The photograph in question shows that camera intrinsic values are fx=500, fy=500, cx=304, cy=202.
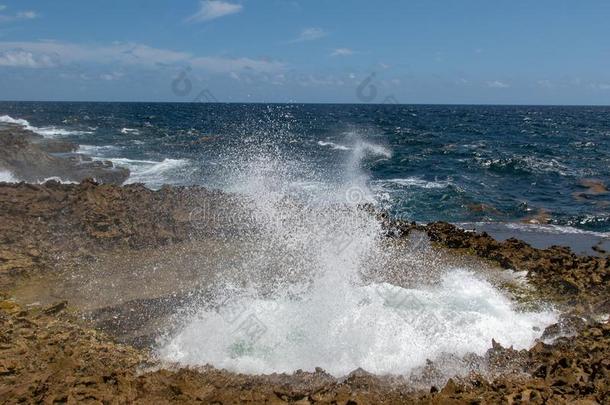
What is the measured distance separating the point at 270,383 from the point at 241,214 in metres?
8.92

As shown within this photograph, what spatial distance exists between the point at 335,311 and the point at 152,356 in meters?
3.49

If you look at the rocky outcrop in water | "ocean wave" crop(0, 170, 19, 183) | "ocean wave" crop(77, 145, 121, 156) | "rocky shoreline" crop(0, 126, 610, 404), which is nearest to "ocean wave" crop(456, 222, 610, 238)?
"rocky shoreline" crop(0, 126, 610, 404)

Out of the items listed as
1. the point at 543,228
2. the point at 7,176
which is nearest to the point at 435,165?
the point at 543,228

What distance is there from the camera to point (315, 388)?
7027 mm

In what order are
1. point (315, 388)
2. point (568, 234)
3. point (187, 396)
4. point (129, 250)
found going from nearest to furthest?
point (187, 396)
point (315, 388)
point (129, 250)
point (568, 234)

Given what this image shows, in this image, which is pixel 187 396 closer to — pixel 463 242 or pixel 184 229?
pixel 184 229

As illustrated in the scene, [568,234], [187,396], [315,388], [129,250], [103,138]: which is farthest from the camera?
[103,138]

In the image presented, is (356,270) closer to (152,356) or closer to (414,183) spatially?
(152,356)

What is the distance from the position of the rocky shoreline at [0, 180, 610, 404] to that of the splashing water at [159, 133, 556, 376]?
683 mm

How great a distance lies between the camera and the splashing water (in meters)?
8.52

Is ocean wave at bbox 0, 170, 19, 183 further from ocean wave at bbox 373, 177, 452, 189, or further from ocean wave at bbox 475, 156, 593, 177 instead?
ocean wave at bbox 475, 156, 593, 177

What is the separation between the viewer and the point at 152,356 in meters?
8.35

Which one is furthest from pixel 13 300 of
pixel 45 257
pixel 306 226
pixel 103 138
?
pixel 103 138

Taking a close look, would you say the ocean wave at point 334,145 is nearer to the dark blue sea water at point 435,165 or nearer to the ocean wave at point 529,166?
the dark blue sea water at point 435,165
